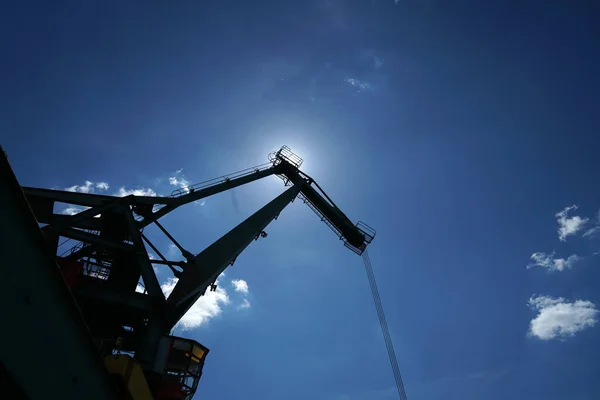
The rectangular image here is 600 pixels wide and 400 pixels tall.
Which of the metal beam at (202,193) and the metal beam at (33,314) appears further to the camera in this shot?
the metal beam at (202,193)

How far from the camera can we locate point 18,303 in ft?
10.4

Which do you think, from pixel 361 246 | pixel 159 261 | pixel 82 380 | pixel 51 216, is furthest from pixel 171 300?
pixel 361 246

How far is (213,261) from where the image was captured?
12805 millimetres

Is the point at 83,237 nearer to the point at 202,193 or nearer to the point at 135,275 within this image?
the point at 135,275

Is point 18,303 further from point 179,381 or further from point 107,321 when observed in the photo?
point 107,321

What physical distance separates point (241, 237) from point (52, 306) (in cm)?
1070

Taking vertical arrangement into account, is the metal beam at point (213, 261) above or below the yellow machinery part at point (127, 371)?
above

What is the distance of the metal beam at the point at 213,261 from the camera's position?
444 inches

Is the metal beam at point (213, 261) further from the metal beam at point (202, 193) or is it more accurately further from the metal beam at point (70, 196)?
the metal beam at point (70, 196)

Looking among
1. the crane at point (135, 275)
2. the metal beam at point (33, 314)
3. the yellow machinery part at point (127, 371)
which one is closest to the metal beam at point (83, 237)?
the crane at point (135, 275)

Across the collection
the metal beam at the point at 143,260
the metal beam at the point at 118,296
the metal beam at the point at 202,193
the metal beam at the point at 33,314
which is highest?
the metal beam at the point at 202,193

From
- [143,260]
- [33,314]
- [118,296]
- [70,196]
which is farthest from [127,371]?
[70,196]

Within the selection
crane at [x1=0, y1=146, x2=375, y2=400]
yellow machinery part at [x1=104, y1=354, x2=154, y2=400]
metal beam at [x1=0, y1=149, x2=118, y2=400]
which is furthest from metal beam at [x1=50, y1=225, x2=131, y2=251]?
metal beam at [x1=0, y1=149, x2=118, y2=400]

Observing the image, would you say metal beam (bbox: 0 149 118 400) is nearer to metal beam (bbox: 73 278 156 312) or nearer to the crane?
the crane
